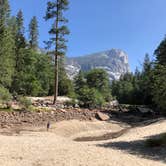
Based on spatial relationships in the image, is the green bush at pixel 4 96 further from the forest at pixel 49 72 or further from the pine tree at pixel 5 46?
the pine tree at pixel 5 46

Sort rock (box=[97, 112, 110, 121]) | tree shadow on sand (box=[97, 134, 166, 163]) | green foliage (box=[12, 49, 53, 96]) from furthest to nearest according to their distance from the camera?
green foliage (box=[12, 49, 53, 96]) → rock (box=[97, 112, 110, 121]) → tree shadow on sand (box=[97, 134, 166, 163])

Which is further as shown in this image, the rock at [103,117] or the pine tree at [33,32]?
the pine tree at [33,32]

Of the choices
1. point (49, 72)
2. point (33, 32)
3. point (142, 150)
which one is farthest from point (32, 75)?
point (142, 150)

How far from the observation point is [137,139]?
1547 centimetres

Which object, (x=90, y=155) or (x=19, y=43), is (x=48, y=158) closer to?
(x=90, y=155)

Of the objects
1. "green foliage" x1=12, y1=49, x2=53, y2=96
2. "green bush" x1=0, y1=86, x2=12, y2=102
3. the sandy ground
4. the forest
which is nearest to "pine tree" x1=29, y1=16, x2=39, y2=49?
the forest

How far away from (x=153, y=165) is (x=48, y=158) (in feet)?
11.8

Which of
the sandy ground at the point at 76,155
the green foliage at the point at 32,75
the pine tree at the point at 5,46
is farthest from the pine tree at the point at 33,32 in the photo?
the sandy ground at the point at 76,155

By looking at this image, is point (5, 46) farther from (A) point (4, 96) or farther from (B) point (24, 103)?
(B) point (24, 103)

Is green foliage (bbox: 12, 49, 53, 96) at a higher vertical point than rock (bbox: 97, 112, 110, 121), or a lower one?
higher

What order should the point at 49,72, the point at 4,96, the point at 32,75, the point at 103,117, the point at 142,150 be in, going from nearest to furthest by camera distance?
the point at 142,150 → the point at 4,96 → the point at 103,117 → the point at 32,75 → the point at 49,72

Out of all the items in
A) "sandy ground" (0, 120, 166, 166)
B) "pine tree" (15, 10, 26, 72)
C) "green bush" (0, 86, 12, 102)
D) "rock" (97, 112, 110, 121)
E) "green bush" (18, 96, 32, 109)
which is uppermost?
"pine tree" (15, 10, 26, 72)

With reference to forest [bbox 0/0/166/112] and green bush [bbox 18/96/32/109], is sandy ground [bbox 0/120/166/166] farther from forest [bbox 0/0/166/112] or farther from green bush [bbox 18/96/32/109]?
green bush [bbox 18/96/32/109]

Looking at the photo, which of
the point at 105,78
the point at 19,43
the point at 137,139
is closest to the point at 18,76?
the point at 19,43
